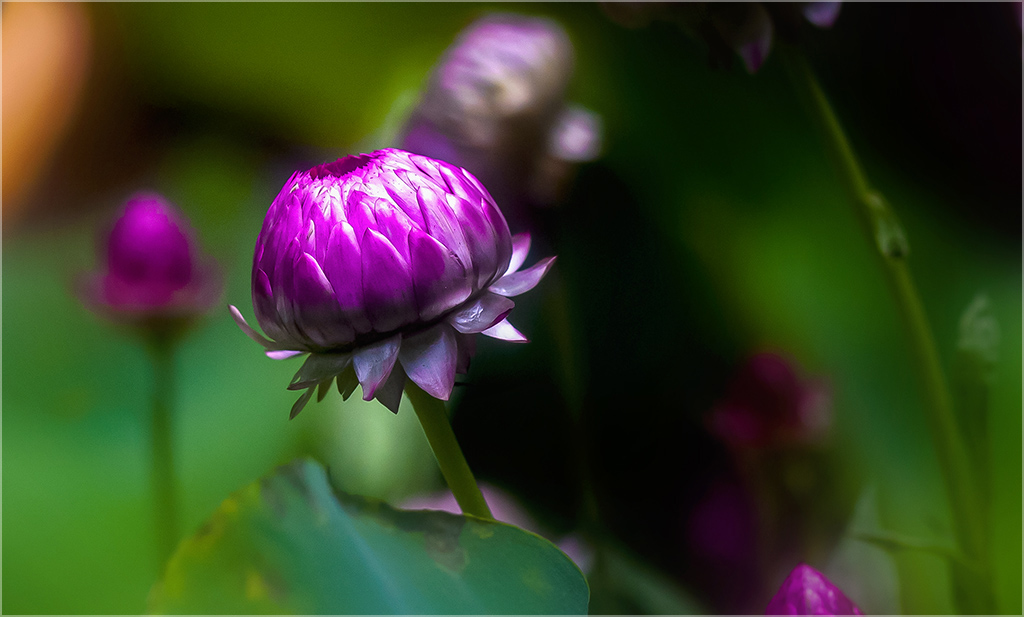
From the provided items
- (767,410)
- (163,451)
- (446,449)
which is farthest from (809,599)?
(163,451)

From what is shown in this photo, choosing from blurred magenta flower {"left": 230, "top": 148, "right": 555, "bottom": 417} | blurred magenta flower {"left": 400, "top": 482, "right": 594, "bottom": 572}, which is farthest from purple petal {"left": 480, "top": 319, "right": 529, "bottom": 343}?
blurred magenta flower {"left": 400, "top": 482, "right": 594, "bottom": 572}

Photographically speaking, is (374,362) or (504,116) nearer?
(374,362)

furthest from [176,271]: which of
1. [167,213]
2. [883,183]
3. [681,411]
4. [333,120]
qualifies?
[883,183]

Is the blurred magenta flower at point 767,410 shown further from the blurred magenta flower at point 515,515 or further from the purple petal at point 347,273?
the purple petal at point 347,273

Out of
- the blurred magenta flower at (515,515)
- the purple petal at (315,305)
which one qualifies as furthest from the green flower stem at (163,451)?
the purple petal at (315,305)

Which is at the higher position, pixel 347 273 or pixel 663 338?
pixel 347 273

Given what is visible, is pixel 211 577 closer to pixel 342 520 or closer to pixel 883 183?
Answer: pixel 342 520

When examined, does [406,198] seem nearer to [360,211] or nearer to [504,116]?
[360,211]
